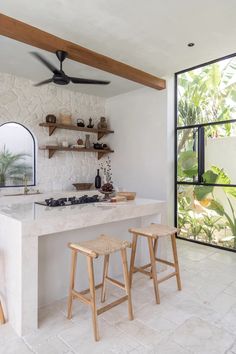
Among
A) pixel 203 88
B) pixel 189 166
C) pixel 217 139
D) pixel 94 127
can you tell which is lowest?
pixel 189 166

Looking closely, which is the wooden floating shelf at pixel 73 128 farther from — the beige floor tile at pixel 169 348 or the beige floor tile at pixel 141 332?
the beige floor tile at pixel 169 348

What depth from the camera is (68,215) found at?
2168 mm

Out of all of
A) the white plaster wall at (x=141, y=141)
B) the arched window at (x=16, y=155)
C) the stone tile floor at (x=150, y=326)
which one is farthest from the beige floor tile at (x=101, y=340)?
the arched window at (x=16, y=155)

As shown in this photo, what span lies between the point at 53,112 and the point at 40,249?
3326mm

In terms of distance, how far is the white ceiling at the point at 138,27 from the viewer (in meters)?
2.57

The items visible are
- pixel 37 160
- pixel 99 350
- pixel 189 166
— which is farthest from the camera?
pixel 37 160

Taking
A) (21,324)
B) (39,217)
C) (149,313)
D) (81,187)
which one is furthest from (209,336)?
(81,187)

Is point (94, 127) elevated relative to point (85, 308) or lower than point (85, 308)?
elevated

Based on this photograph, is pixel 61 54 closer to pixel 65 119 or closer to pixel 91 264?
pixel 65 119

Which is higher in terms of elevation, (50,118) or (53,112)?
(53,112)

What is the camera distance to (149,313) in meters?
2.24

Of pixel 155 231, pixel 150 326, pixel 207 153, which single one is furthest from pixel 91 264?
pixel 207 153

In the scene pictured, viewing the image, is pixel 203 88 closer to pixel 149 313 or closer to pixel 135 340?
pixel 149 313

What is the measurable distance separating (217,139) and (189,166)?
2.14 ft
